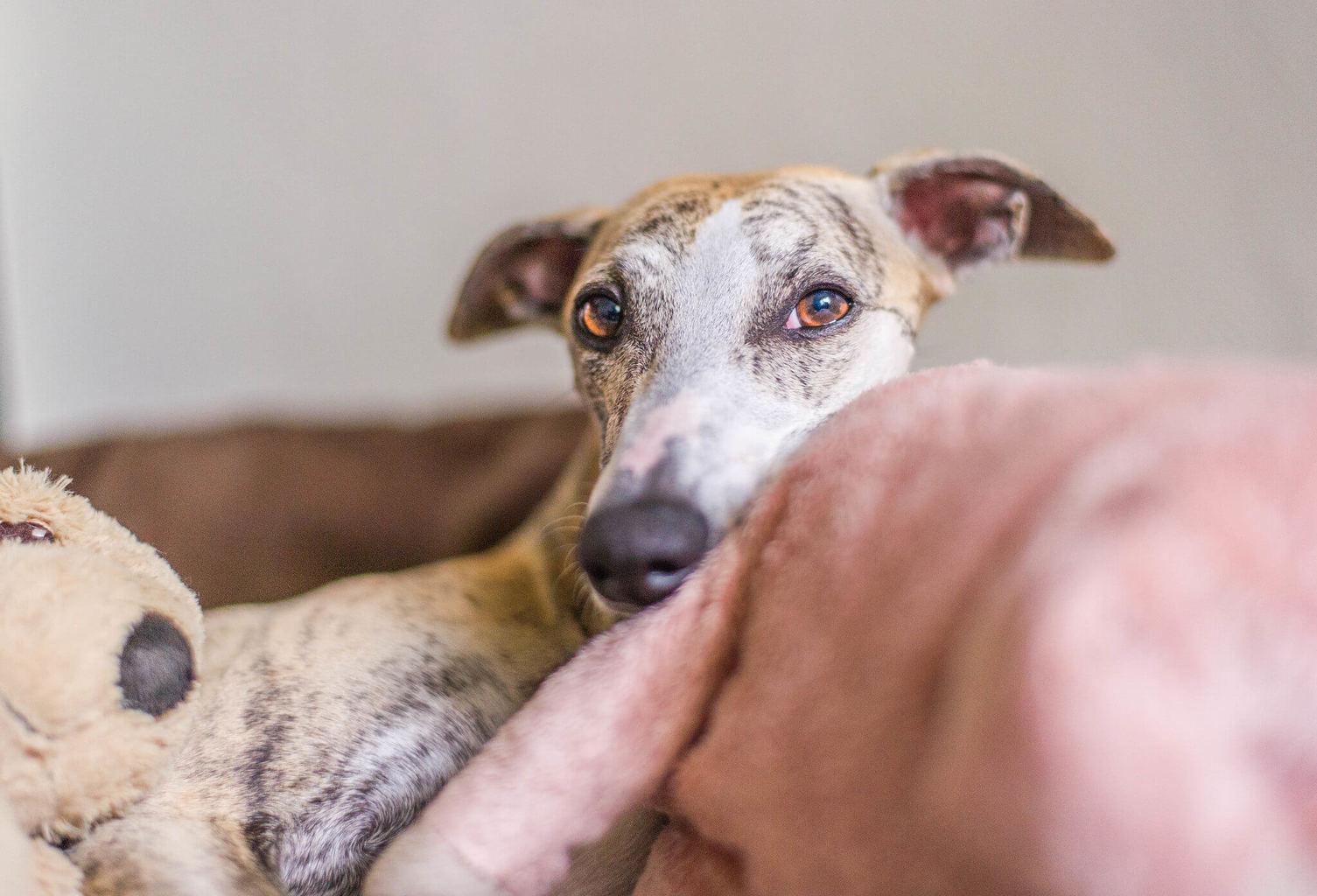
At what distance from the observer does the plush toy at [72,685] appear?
2.46ft

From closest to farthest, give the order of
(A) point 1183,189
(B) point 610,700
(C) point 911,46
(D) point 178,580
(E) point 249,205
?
(B) point 610,700 < (D) point 178,580 < (A) point 1183,189 < (C) point 911,46 < (E) point 249,205

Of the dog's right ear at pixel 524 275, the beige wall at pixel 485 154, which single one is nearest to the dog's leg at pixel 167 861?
the dog's right ear at pixel 524 275

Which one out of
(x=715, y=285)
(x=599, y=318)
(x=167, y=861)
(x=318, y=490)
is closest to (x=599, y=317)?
(x=599, y=318)

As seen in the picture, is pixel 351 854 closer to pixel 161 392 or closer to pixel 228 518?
pixel 228 518

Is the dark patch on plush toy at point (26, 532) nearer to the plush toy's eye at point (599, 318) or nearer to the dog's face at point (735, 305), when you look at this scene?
the dog's face at point (735, 305)

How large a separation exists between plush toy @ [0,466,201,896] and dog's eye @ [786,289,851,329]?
2.98 ft

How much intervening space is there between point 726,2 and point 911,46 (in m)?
0.66

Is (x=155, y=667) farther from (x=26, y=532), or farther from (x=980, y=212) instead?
(x=980, y=212)

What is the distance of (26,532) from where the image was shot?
915 millimetres

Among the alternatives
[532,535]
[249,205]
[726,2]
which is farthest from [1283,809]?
[249,205]

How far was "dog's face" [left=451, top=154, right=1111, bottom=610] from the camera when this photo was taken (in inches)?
36.9

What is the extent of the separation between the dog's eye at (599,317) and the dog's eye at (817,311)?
0.93 feet

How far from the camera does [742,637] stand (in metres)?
0.77

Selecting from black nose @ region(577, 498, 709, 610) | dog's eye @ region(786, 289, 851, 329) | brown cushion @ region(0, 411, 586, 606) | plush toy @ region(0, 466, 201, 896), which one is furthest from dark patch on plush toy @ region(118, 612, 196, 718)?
brown cushion @ region(0, 411, 586, 606)
